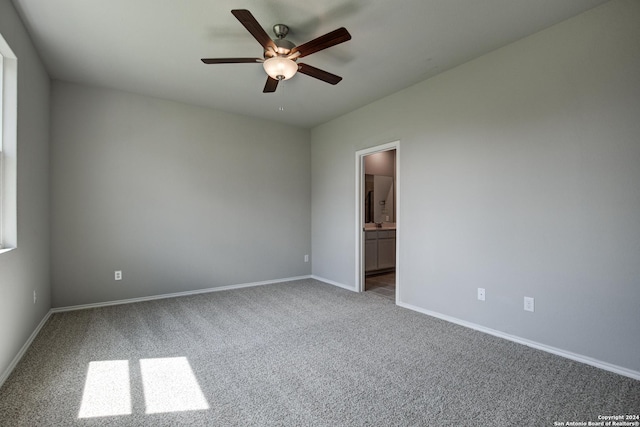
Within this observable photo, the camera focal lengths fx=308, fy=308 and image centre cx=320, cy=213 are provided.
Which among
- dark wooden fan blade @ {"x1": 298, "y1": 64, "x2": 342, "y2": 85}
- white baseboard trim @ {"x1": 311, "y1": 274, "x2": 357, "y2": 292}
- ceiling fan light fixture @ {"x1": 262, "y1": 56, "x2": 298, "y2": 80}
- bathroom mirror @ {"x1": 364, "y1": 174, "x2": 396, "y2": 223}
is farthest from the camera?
bathroom mirror @ {"x1": 364, "y1": 174, "x2": 396, "y2": 223}

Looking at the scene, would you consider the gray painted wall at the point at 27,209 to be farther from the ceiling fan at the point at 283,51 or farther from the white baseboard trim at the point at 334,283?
the white baseboard trim at the point at 334,283

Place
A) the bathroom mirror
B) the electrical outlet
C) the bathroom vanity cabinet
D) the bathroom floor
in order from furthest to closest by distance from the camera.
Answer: the bathroom mirror < the bathroom vanity cabinet < the bathroom floor < the electrical outlet

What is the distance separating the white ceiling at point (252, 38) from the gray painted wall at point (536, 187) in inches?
12.1

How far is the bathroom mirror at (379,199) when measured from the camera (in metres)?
6.05

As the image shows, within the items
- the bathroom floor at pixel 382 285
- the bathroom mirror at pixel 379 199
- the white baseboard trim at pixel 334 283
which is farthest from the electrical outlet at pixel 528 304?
the bathroom mirror at pixel 379 199

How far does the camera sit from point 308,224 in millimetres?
5484

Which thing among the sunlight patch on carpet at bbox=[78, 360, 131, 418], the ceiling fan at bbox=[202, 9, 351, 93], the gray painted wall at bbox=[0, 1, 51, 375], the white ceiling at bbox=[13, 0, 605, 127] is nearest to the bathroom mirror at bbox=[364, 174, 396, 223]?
the white ceiling at bbox=[13, 0, 605, 127]

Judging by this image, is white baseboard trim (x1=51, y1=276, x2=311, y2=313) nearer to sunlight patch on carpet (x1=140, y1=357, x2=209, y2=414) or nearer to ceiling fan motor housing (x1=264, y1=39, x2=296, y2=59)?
sunlight patch on carpet (x1=140, y1=357, x2=209, y2=414)

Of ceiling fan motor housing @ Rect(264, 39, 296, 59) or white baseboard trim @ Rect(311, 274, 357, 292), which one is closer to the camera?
ceiling fan motor housing @ Rect(264, 39, 296, 59)

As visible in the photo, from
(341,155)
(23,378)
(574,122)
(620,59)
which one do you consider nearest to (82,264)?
(23,378)

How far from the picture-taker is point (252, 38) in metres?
2.71

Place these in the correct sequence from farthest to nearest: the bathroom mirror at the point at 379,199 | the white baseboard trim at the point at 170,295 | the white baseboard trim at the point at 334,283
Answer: the bathroom mirror at the point at 379,199 < the white baseboard trim at the point at 334,283 < the white baseboard trim at the point at 170,295

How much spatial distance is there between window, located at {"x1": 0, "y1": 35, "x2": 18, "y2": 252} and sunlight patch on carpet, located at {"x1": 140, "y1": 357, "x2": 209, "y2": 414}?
1.41 metres

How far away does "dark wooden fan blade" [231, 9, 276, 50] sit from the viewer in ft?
6.17
